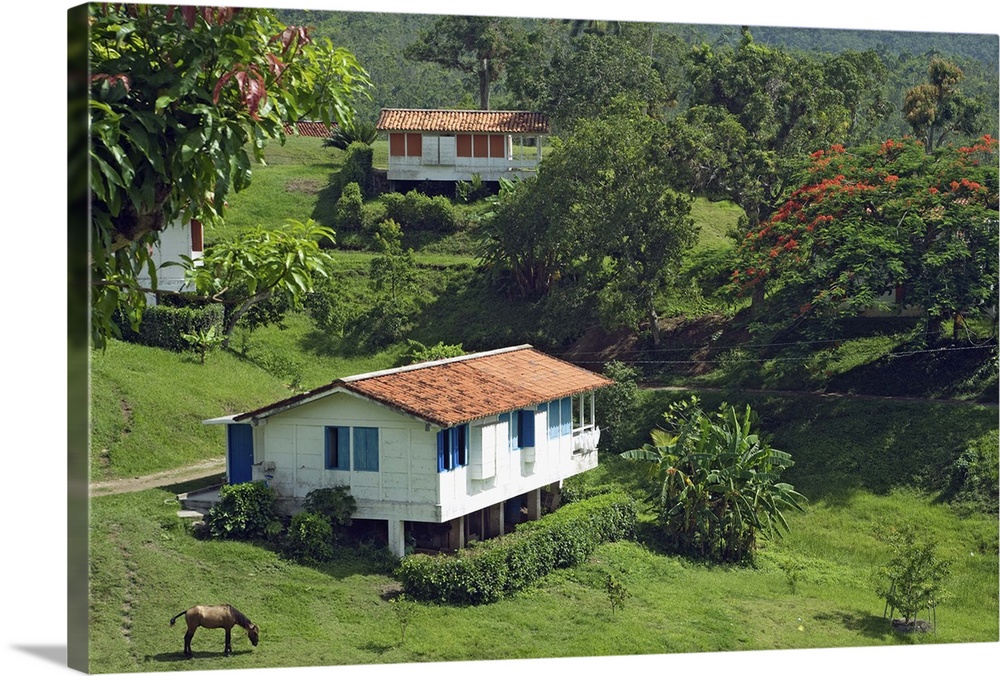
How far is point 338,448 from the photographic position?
1498cm

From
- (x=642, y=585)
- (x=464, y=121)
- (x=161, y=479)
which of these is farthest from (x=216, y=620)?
(x=464, y=121)

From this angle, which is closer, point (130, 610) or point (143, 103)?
point (143, 103)

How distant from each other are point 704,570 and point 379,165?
5504 mm

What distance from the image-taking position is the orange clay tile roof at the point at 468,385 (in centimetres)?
1496

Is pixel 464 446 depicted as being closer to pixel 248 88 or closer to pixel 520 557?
pixel 520 557

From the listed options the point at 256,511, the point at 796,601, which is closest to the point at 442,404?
the point at 256,511

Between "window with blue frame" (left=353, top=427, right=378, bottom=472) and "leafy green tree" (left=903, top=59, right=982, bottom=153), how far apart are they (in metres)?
7.52

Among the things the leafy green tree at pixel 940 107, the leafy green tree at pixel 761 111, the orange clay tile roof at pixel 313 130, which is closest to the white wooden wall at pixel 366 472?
the orange clay tile roof at pixel 313 130

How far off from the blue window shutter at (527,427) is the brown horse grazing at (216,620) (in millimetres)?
3995

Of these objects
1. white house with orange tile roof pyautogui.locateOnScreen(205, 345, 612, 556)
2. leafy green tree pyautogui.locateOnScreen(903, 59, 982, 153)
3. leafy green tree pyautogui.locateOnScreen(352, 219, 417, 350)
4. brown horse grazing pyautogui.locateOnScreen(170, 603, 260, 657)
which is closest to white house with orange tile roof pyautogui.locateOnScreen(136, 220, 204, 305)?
white house with orange tile roof pyautogui.locateOnScreen(205, 345, 612, 556)

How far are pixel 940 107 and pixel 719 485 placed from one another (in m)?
5.02

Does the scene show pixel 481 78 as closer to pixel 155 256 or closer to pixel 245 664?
pixel 155 256

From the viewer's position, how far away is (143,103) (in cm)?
1142

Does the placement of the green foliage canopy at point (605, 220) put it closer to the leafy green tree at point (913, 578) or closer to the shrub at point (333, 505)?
the shrub at point (333, 505)
